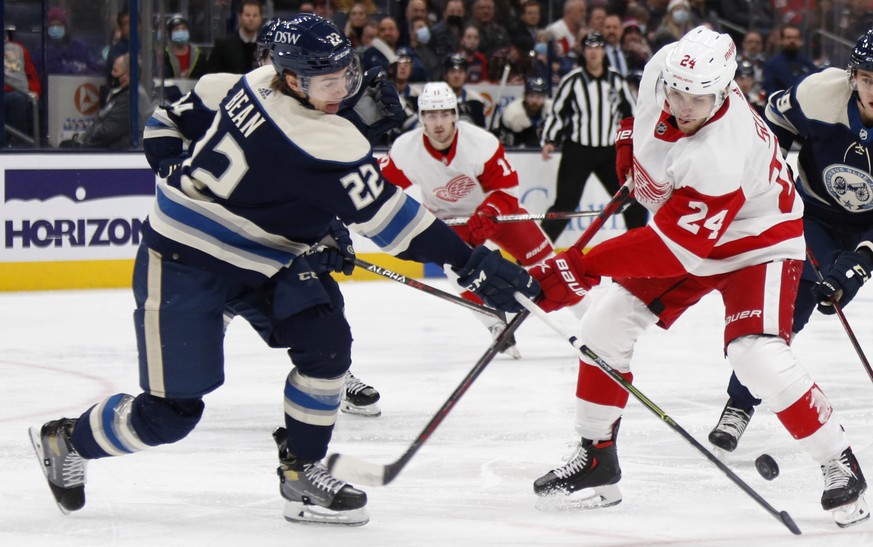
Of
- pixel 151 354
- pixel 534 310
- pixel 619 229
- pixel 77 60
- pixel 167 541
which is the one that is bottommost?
pixel 619 229

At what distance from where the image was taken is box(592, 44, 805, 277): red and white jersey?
283cm

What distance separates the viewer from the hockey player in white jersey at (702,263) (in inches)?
112

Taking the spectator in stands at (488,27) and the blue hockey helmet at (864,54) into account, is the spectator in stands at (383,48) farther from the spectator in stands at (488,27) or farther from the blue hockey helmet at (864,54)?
the blue hockey helmet at (864,54)

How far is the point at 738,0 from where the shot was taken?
9391 mm

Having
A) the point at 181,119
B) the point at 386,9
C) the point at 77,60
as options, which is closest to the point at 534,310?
the point at 181,119

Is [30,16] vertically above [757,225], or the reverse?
[757,225]

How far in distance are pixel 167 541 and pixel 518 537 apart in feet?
2.34

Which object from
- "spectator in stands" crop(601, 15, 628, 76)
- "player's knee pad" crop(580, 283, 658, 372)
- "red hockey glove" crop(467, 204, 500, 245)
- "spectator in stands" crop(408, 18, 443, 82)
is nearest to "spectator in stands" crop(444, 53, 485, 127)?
"spectator in stands" crop(408, 18, 443, 82)

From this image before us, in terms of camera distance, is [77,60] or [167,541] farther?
Answer: [77,60]

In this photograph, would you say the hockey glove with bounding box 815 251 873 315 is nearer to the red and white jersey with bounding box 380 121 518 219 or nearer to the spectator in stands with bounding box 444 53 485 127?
the red and white jersey with bounding box 380 121 518 219

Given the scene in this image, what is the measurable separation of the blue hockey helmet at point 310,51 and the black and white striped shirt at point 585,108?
5.09 meters

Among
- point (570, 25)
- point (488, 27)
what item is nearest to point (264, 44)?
point (488, 27)

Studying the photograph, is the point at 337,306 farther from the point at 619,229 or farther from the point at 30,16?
the point at 619,229

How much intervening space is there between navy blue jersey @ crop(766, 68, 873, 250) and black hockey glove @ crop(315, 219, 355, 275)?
124cm
